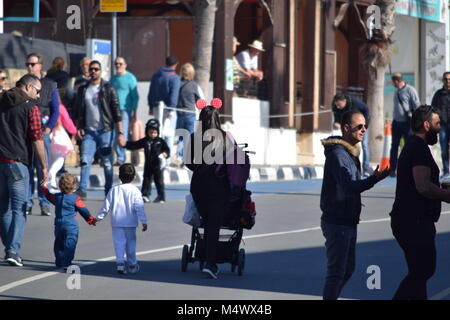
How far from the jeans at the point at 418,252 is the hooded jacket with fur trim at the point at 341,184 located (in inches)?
14.7

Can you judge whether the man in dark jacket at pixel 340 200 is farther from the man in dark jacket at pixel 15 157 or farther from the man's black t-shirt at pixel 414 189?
the man in dark jacket at pixel 15 157

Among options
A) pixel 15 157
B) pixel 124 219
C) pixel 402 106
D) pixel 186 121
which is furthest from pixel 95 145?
pixel 402 106

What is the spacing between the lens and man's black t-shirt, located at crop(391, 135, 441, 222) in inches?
337

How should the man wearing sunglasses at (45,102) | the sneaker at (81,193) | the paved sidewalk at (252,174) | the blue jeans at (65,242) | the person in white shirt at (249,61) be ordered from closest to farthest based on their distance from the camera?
the blue jeans at (65,242) → the man wearing sunglasses at (45,102) → the sneaker at (81,193) → the paved sidewalk at (252,174) → the person in white shirt at (249,61)

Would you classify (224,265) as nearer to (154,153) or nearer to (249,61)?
(154,153)

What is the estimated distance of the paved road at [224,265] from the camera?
1002cm

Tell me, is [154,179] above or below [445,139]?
below

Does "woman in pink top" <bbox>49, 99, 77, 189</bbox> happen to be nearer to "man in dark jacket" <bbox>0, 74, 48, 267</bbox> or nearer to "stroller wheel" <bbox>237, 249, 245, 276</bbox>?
"man in dark jacket" <bbox>0, 74, 48, 267</bbox>

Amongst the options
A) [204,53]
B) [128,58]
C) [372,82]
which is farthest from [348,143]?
[372,82]

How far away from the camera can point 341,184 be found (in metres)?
8.51

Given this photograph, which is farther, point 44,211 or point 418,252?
point 44,211

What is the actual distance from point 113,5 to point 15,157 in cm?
1090

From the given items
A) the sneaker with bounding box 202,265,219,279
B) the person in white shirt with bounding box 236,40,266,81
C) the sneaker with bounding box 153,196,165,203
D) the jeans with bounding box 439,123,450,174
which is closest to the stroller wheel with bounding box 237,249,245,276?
the sneaker with bounding box 202,265,219,279

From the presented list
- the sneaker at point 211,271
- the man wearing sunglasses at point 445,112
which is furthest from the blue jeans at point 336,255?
the man wearing sunglasses at point 445,112
